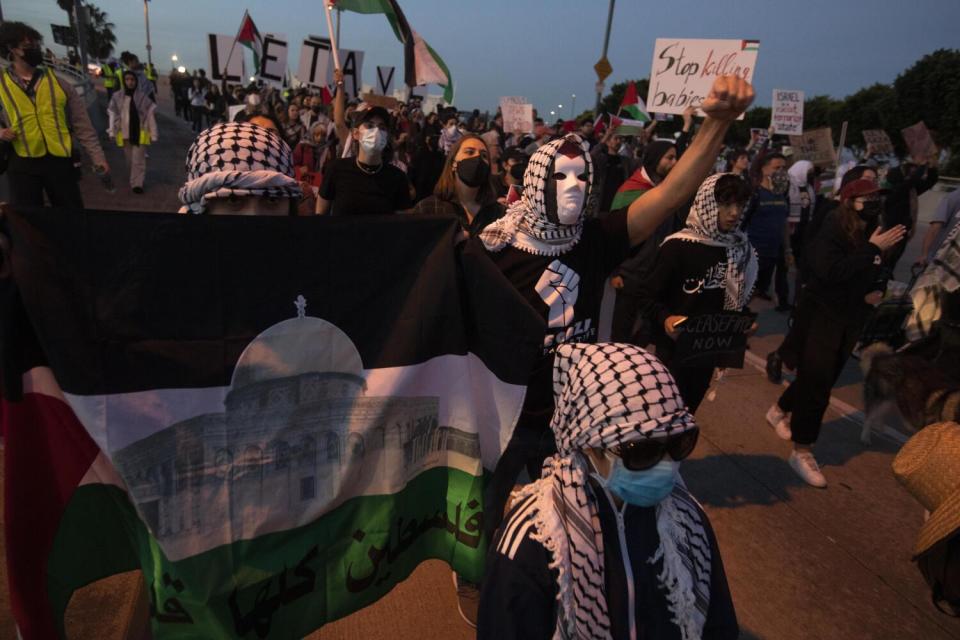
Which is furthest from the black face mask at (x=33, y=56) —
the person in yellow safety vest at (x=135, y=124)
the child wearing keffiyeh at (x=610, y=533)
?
the child wearing keffiyeh at (x=610, y=533)

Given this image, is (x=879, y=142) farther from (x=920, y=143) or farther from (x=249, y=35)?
(x=249, y=35)

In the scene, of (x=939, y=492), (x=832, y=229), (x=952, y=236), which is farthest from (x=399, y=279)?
(x=952, y=236)

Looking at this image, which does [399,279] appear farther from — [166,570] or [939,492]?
[939,492]

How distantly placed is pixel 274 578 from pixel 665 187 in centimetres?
198

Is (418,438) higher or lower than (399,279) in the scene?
lower

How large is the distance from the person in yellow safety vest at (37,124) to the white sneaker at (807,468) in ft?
20.2

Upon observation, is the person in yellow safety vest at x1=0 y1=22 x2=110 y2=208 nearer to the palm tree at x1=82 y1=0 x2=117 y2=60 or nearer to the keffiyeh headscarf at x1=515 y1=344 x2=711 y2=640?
the keffiyeh headscarf at x1=515 y1=344 x2=711 y2=640

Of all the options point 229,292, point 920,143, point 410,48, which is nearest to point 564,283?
point 229,292

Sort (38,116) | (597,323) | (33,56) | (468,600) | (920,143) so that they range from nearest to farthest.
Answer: (597,323)
(468,600)
(33,56)
(38,116)
(920,143)

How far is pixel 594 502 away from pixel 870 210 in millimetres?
3295

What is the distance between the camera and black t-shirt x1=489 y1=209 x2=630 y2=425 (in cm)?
248

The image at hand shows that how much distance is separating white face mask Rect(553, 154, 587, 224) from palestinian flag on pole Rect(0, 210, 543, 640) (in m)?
0.41

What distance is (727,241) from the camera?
3.60 meters

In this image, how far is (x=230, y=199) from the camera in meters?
2.14
